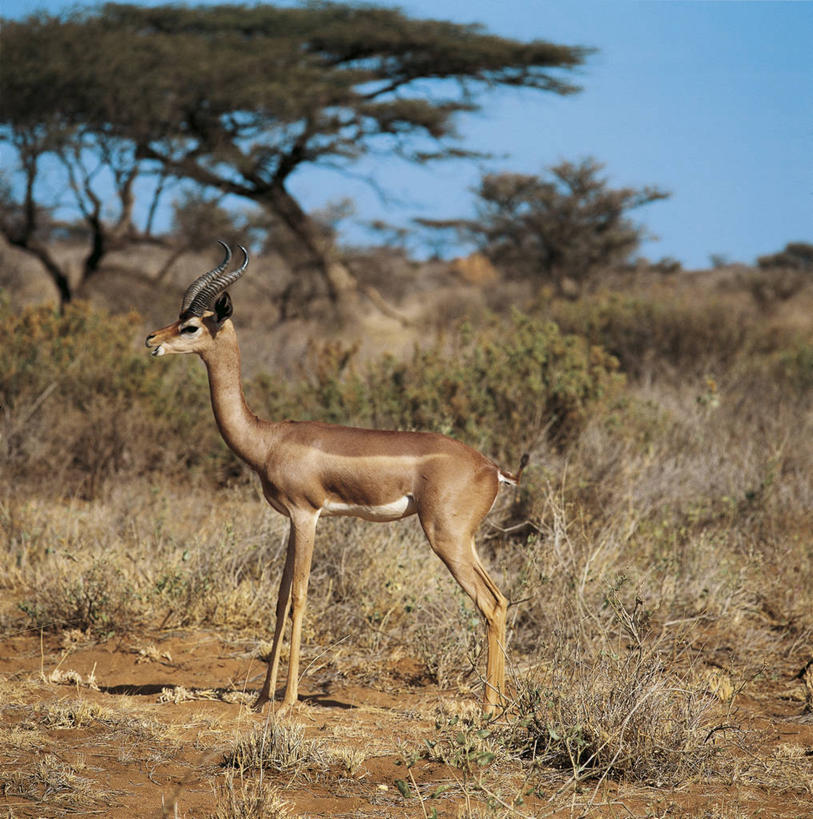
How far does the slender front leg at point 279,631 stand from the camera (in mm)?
4617

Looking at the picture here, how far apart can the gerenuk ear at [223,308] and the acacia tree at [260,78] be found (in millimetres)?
14734

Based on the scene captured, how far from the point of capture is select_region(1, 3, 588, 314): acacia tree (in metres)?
18.1

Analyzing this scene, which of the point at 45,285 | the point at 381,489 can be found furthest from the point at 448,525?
the point at 45,285

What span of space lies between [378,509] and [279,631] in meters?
0.79

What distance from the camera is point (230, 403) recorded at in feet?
15.6

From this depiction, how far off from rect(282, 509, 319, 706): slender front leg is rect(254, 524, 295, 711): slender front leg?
68 millimetres

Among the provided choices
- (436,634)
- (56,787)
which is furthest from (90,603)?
(56,787)

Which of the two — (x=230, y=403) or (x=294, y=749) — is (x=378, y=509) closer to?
(x=230, y=403)

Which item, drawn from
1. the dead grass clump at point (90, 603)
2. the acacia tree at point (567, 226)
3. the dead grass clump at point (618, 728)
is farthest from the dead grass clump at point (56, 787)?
the acacia tree at point (567, 226)

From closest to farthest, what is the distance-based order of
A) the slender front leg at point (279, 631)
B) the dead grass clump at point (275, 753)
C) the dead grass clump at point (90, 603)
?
the dead grass clump at point (275, 753) < the slender front leg at point (279, 631) < the dead grass clump at point (90, 603)

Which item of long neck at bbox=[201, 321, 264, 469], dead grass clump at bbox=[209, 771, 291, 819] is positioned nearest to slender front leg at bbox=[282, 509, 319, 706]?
long neck at bbox=[201, 321, 264, 469]

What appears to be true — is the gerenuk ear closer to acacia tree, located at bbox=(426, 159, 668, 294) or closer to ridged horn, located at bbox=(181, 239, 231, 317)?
ridged horn, located at bbox=(181, 239, 231, 317)

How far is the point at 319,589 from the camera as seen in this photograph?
239 inches

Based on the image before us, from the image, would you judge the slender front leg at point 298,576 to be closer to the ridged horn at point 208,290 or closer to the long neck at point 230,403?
the long neck at point 230,403
